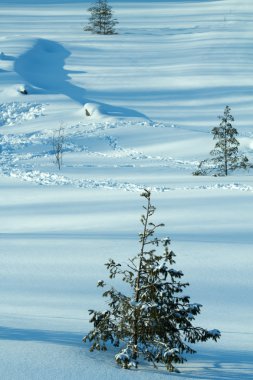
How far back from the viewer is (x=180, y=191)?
14.4 m

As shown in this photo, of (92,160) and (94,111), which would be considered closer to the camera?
(92,160)

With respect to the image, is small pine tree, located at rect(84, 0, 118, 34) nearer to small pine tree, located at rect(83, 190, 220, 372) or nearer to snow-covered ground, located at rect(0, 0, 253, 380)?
snow-covered ground, located at rect(0, 0, 253, 380)

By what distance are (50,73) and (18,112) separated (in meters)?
8.24

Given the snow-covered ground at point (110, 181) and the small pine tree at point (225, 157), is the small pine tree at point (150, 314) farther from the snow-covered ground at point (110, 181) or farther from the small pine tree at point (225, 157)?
the small pine tree at point (225, 157)

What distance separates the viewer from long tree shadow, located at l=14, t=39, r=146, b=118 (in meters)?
27.0

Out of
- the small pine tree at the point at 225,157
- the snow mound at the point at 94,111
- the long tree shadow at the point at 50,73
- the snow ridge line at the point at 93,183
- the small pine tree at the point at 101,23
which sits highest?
the small pine tree at the point at 101,23

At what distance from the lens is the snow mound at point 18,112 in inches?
969

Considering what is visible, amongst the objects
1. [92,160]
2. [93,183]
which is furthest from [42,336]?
[92,160]

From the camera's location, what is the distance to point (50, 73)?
1304 inches

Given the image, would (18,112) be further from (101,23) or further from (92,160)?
(101,23)

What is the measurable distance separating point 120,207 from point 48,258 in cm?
429

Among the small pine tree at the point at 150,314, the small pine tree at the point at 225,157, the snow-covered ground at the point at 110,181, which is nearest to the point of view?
the small pine tree at the point at 150,314

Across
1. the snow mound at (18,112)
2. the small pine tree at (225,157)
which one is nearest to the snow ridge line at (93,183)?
the small pine tree at (225,157)

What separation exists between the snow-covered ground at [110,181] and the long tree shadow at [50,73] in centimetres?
13
